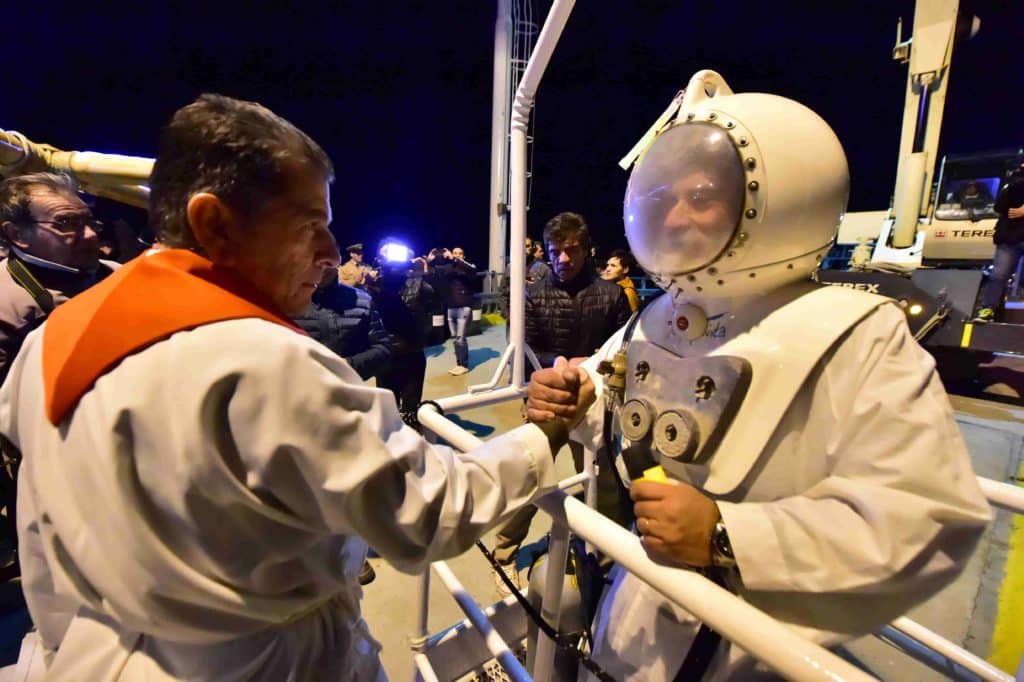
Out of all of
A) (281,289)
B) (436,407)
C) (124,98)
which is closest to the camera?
(281,289)

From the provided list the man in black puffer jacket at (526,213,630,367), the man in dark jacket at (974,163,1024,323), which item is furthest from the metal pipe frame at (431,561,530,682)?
the man in dark jacket at (974,163,1024,323)

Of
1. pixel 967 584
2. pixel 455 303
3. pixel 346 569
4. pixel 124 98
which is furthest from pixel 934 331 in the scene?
pixel 124 98

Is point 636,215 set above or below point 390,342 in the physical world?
above

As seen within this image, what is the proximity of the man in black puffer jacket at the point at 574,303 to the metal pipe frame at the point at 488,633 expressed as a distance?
193cm

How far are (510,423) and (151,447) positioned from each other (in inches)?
157

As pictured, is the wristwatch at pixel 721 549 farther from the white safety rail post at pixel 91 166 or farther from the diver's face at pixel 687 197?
the white safety rail post at pixel 91 166

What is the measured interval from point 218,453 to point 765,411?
104 cm

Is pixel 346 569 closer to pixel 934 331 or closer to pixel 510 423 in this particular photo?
pixel 510 423

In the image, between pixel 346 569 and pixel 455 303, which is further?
pixel 455 303

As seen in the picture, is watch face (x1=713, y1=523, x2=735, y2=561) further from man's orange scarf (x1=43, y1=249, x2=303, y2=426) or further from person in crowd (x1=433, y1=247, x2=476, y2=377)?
person in crowd (x1=433, y1=247, x2=476, y2=377)

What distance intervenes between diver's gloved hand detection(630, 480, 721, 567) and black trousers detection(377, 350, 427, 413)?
10.0 feet

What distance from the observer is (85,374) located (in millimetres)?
702

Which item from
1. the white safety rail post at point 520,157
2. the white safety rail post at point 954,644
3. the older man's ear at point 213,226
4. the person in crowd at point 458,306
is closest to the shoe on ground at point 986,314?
the white safety rail post at point 954,644

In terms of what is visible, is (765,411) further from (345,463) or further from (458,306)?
(458,306)
